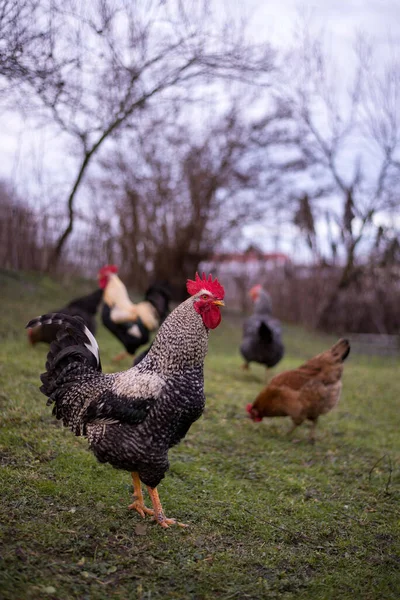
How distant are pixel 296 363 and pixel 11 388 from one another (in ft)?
23.8

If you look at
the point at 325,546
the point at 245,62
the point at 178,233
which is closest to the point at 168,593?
the point at 325,546

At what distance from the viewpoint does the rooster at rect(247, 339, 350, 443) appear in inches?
239

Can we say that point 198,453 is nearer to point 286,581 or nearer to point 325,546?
point 325,546

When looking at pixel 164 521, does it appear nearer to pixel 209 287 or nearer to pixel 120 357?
pixel 209 287

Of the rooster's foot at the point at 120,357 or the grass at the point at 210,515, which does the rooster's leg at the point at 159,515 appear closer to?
the grass at the point at 210,515

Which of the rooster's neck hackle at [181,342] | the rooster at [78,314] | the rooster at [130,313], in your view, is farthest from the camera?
the rooster at [130,313]

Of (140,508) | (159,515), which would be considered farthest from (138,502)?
(159,515)

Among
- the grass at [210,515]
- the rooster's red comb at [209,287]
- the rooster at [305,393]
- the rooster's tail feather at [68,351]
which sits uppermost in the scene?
the rooster's red comb at [209,287]

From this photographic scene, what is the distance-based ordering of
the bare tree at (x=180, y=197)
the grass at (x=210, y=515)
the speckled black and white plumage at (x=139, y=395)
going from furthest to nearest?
the bare tree at (x=180, y=197)
the speckled black and white plumage at (x=139, y=395)
the grass at (x=210, y=515)

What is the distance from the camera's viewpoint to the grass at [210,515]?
10.2ft

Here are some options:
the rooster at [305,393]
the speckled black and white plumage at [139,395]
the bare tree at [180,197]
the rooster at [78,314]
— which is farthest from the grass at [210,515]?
the bare tree at [180,197]

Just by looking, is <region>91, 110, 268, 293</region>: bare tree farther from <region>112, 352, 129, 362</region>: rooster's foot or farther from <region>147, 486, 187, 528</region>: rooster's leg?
<region>147, 486, 187, 528</region>: rooster's leg

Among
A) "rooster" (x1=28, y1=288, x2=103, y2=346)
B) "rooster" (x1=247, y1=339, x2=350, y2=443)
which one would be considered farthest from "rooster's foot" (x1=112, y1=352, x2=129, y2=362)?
"rooster" (x1=247, y1=339, x2=350, y2=443)

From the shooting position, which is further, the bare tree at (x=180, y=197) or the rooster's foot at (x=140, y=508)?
the bare tree at (x=180, y=197)
